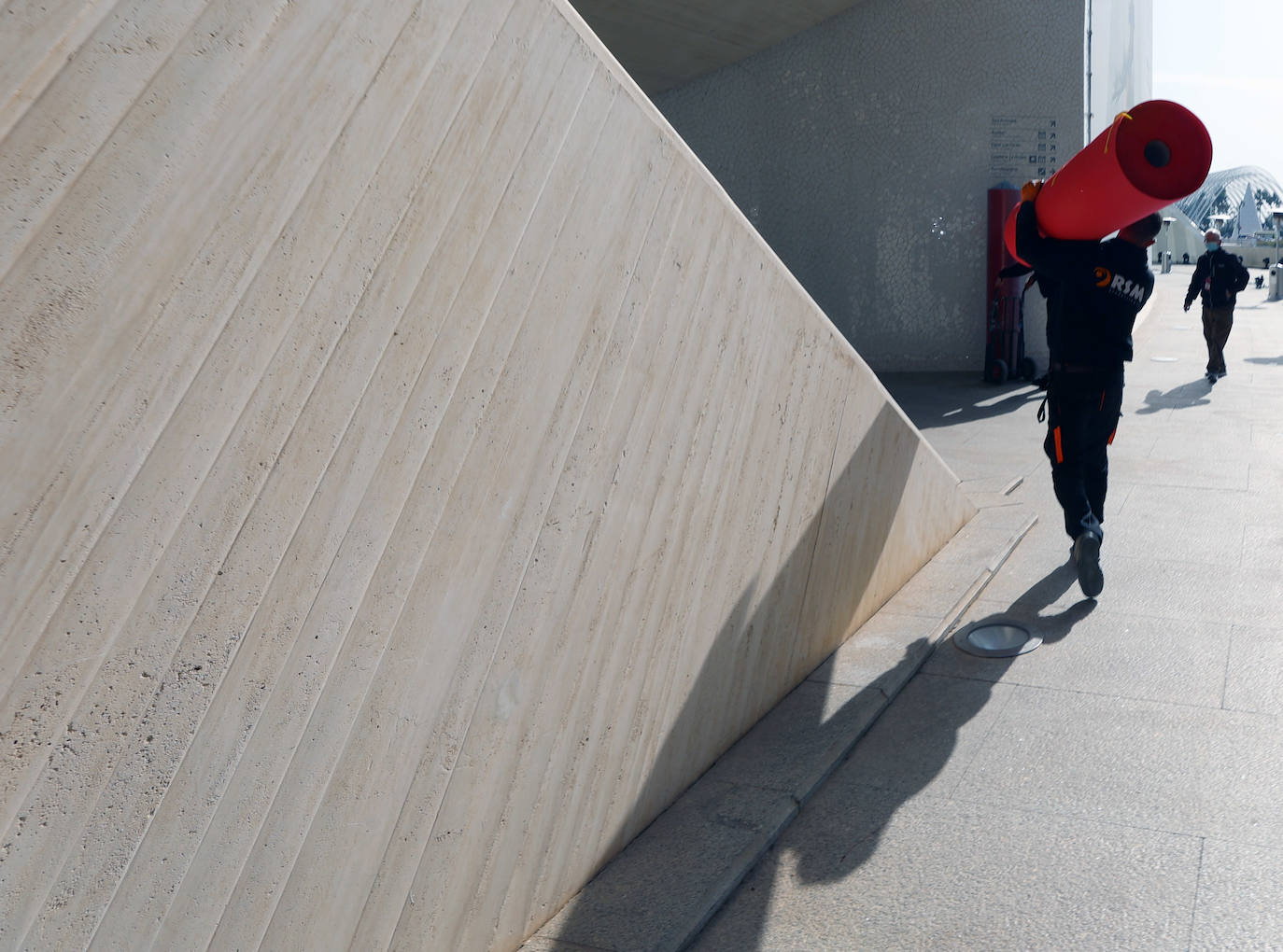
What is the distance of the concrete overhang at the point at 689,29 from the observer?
10609 millimetres

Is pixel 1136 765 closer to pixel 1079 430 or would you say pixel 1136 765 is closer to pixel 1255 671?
pixel 1255 671

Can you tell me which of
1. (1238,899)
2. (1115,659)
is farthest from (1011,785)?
(1115,659)

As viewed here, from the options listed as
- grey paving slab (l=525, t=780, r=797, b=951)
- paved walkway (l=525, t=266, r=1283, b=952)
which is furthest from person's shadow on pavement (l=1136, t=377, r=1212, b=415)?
grey paving slab (l=525, t=780, r=797, b=951)

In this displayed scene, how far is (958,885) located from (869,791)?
56 cm

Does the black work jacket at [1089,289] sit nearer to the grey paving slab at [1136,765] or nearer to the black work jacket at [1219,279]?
the grey paving slab at [1136,765]

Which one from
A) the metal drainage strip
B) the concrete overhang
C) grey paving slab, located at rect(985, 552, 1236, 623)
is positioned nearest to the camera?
the metal drainage strip

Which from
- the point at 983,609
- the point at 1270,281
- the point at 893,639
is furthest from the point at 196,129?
the point at 1270,281

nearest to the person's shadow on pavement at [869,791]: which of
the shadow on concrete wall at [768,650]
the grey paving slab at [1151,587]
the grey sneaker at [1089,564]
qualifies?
the shadow on concrete wall at [768,650]

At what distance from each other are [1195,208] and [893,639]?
331ft

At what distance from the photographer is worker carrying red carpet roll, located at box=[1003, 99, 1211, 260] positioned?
13.8ft

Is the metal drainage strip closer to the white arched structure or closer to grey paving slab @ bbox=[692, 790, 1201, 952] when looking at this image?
grey paving slab @ bbox=[692, 790, 1201, 952]

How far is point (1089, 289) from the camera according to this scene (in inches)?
198

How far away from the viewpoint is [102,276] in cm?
164

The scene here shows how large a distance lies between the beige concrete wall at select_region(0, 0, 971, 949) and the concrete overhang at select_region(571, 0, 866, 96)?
26.1 feet
